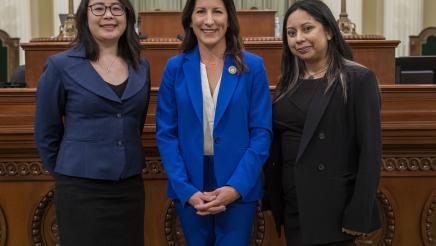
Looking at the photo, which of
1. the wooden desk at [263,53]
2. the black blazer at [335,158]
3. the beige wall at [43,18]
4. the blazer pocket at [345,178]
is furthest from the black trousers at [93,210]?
the beige wall at [43,18]

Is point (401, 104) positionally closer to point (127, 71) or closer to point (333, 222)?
point (333, 222)

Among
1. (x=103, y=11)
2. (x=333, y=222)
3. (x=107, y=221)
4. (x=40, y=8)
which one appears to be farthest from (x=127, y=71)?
(x=40, y=8)

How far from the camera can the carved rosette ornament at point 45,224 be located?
303 centimetres

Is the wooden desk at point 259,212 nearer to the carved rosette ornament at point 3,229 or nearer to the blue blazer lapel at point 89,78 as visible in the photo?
the carved rosette ornament at point 3,229

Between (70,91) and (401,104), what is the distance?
5.38 feet

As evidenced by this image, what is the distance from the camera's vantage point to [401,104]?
299 cm

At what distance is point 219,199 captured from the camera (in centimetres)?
224

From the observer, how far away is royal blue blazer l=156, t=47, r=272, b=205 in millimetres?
2297

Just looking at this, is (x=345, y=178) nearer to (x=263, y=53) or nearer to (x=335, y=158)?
(x=335, y=158)

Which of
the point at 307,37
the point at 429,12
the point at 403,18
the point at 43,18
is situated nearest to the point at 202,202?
the point at 307,37

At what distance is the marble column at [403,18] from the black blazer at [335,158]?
9337 millimetres

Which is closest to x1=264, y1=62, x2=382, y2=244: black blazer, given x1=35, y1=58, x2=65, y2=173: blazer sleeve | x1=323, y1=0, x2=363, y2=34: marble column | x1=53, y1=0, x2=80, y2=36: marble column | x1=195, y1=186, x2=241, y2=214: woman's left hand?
x1=195, y1=186, x2=241, y2=214: woman's left hand

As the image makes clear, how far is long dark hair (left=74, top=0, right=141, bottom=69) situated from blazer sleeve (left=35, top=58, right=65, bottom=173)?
15cm

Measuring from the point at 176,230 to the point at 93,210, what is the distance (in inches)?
34.6
